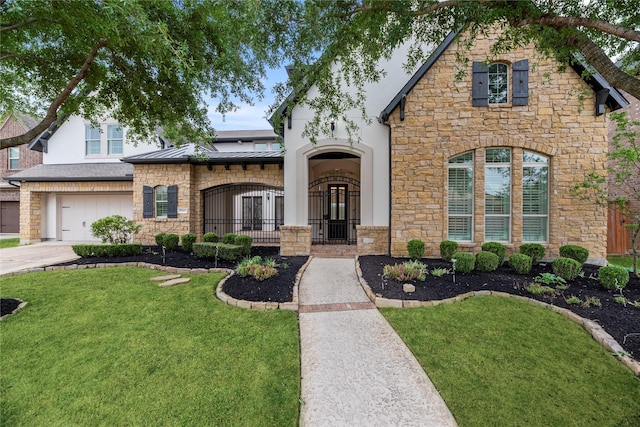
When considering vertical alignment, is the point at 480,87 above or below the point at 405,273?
above

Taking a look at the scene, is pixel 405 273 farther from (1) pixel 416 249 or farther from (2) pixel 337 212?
(2) pixel 337 212

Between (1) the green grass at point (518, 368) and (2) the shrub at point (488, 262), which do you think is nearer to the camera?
(1) the green grass at point (518, 368)

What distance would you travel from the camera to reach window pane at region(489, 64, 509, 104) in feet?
26.5

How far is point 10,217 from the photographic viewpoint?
16.8 metres

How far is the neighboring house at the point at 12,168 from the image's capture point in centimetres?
1611

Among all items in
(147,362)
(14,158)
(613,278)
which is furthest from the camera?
(14,158)

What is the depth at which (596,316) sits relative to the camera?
438cm

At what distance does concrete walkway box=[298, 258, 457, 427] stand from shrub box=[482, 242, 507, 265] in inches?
191

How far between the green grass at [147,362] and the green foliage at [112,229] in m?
4.37

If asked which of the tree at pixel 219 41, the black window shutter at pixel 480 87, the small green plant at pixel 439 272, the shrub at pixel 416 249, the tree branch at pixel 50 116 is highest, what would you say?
the black window shutter at pixel 480 87

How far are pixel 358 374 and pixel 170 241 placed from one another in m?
9.67

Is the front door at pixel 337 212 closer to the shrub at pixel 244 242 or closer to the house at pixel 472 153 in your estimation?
the house at pixel 472 153

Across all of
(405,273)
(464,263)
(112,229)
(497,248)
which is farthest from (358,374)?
(112,229)

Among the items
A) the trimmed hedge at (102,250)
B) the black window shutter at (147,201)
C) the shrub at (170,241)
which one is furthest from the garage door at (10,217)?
the shrub at (170,241)
